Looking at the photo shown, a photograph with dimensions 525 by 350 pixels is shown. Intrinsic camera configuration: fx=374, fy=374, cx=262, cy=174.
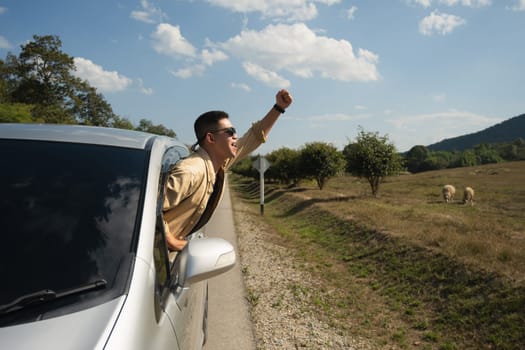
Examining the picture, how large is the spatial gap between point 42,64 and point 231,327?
1751 inches

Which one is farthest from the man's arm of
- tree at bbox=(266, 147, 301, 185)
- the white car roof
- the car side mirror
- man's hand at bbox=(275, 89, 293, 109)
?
tree at bbox=(266, 147, 301, 185)

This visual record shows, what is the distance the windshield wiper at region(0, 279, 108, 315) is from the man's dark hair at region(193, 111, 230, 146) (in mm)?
1594

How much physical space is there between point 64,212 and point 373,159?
2154cm

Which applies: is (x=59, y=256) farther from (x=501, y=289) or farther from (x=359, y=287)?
(x=359, y=287)

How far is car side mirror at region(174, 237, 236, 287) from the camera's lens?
5.52 feet

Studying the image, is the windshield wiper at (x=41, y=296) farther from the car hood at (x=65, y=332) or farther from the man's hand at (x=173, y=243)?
the man's hand at (x=173, y=243)

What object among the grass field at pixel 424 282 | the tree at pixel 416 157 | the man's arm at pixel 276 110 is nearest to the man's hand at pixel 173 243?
the man's arm at pixel 276 110

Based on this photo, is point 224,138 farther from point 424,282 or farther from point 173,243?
point 424,282

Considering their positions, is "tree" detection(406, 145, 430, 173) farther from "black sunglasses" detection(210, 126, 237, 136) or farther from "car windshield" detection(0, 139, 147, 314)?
"car windshield" detection(0, 139, 147, 314)

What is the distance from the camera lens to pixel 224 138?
2.80m

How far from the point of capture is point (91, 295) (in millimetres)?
1366

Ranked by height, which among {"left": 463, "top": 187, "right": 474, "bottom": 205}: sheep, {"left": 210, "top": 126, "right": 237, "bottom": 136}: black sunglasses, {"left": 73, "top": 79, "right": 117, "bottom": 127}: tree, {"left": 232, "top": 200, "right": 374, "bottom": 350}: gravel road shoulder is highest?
{"left": 73, "top": 79, "right": 117, "bottom": 127}: tree

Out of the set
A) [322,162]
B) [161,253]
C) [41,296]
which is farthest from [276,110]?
[322,162]

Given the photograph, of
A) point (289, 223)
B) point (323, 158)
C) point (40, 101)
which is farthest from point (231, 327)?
point (40, 101)
